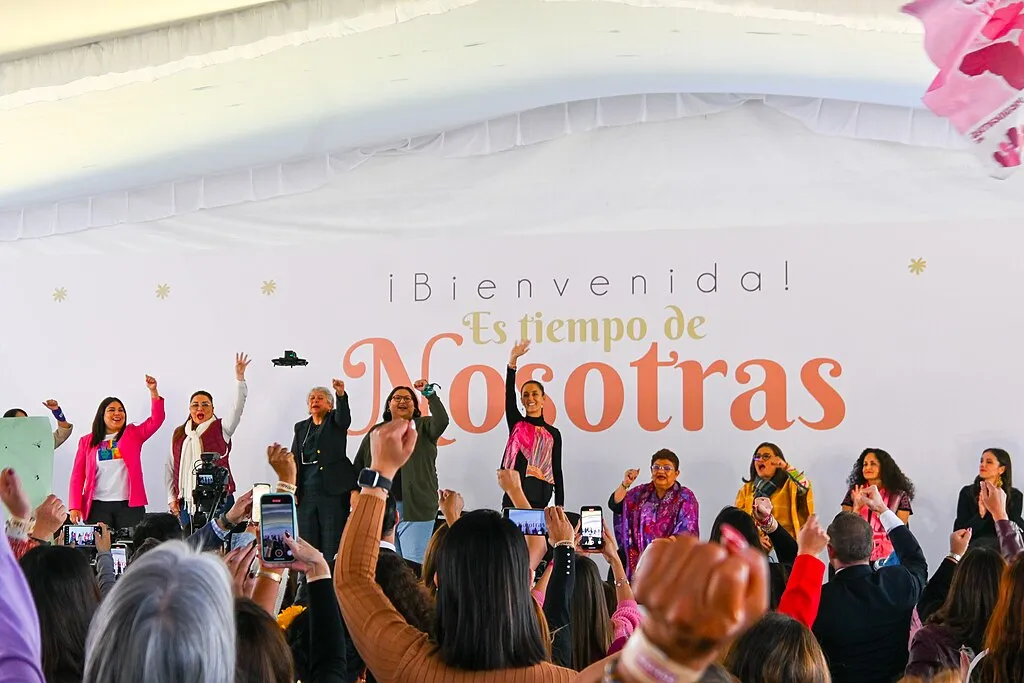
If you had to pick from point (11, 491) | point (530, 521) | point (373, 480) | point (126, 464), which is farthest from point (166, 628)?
point (126, 464)

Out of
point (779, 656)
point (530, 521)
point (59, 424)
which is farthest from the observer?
point (59, 424)

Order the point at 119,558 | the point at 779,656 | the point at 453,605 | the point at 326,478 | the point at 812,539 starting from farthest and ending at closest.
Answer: the point at 326,478 < the point at 119,558 < the point at 812,539 < the point at 779,656 < the point at 453,605

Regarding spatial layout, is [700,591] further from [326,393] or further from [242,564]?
[326,393]

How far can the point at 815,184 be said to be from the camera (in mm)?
6281

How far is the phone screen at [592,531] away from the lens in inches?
132

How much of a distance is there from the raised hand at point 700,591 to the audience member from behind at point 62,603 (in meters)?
1.29

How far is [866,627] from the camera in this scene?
2727 mm

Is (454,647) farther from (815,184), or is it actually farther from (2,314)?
(2,314)

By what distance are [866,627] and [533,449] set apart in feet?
11.4

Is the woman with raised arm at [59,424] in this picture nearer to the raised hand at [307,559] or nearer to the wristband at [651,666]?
the raised hand at [307,559]

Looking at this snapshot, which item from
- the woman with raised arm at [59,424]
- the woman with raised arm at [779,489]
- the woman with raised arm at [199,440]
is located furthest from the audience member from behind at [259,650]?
the woman with raised arm at [59,424]

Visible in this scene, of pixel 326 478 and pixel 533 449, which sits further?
pixel 326 478

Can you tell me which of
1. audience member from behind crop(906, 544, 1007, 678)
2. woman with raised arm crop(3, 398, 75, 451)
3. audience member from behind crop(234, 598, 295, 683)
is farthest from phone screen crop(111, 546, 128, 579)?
woman with raised arm crop(3, 398, 75, 451)

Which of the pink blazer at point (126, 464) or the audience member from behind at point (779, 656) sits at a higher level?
the pink blazer at point (126, 464)
